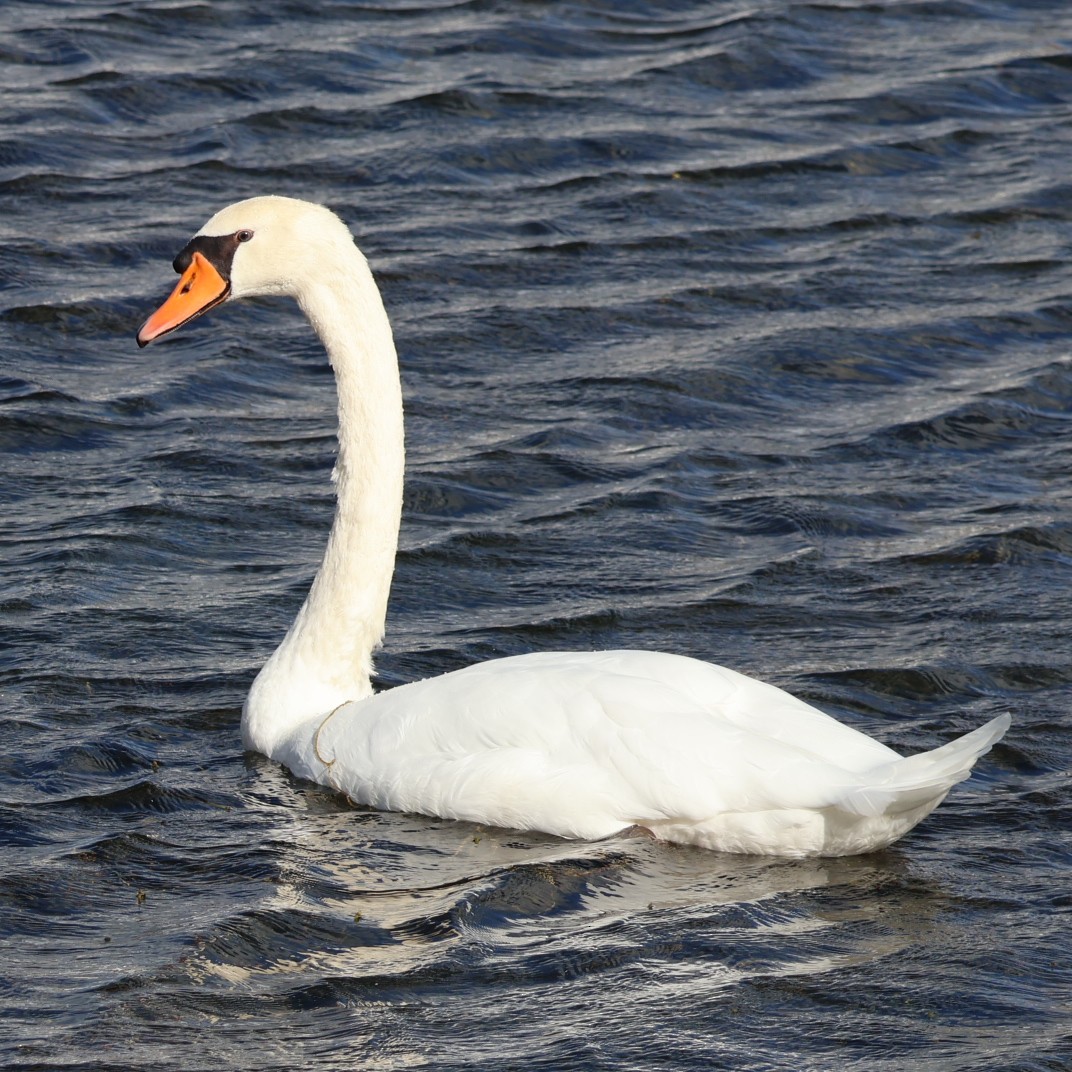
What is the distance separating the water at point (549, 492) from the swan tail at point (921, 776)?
0.31 meters

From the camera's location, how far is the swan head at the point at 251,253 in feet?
23.1

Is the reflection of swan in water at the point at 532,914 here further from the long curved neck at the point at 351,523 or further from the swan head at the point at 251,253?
the swan head at the point at 251,253

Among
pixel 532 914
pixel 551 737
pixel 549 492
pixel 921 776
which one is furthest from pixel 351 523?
pixel 921 776

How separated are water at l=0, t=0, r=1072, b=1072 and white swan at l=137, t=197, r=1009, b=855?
13 centimetres

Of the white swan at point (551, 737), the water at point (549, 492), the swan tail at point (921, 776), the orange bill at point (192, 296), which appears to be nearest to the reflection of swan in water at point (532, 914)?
the water at point (549, 492)

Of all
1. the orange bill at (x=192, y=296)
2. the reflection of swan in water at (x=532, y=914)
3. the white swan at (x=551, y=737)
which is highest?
the orange bill at (x=192, y=296)

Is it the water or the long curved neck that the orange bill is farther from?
Answer: the water

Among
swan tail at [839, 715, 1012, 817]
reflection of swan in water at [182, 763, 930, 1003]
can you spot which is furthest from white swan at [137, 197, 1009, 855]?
reflection of swan in water at [182, 763, 930, 1003]

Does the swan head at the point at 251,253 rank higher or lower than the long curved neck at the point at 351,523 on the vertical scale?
higher

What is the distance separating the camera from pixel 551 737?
6.17 meters

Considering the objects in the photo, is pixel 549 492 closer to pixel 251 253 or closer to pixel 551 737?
pixel 251 253

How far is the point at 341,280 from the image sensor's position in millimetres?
7121

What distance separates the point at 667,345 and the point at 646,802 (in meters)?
5.00

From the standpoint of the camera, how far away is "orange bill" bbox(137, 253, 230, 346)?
709 cm
